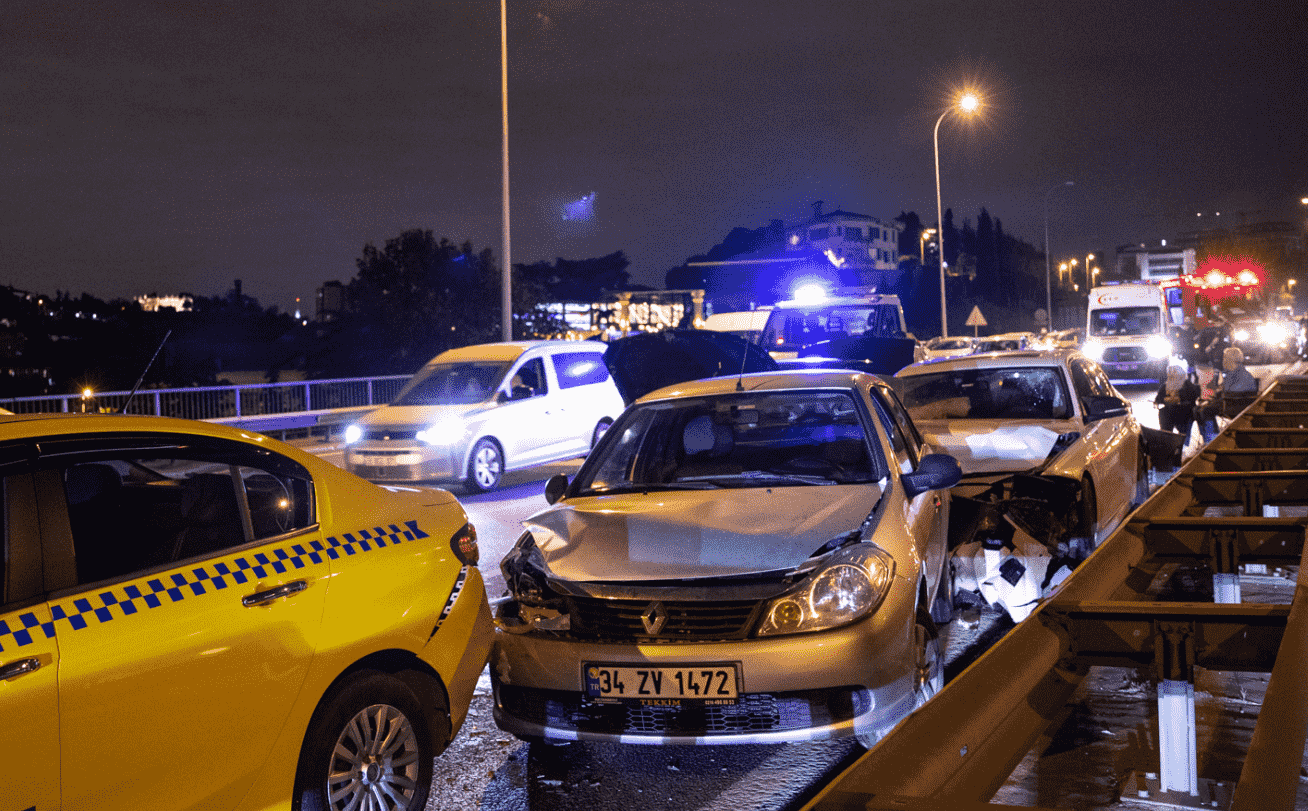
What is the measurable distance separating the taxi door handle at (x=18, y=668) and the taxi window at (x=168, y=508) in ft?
1.08

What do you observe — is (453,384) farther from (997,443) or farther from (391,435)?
(997,443)

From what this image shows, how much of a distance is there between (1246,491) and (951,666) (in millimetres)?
1921

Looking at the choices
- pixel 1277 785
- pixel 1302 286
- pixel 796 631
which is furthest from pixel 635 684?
pixel 1302 286

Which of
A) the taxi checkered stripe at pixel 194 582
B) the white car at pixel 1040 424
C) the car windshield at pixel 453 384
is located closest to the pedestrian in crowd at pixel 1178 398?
the white car at pixel 1040 424

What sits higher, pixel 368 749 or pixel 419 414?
pixel 419 414

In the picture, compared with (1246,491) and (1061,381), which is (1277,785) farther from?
(1061,381)

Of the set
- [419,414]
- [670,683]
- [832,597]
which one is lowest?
[670,683]

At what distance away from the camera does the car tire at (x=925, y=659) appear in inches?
171

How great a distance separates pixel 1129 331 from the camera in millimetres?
30891

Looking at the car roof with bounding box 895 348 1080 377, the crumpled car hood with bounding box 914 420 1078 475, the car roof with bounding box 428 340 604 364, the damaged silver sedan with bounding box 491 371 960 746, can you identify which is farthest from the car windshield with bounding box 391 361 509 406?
the damaged silver sedan with bounding box 491 371 960 746

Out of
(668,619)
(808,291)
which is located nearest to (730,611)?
(668,619)

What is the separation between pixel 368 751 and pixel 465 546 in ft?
2.87

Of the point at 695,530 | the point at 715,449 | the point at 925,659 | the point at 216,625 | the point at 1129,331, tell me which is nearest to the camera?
the point at 216,625

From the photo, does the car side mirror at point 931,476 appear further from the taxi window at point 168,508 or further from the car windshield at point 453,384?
the car windshield at point 453,384
